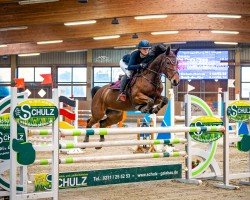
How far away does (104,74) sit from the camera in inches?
1065

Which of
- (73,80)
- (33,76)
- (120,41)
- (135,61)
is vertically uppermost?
(120,41)

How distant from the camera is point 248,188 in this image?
5.72 metres

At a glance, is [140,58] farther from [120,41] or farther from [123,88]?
[120,41]

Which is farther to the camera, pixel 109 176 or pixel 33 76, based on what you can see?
pixel 33 76

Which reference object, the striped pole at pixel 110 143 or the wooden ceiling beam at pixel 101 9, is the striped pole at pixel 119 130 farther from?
the wooden ceiling beam at pixel 101 9

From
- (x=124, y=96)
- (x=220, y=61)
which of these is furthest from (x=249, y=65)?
(x=124, y=96)

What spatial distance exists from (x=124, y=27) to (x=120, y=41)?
4.08 metres

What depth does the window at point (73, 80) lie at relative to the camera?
2725 centimetres

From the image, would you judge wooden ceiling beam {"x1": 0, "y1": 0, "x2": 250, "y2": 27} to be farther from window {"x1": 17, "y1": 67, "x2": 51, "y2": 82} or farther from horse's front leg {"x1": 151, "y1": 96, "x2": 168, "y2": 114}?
window {"x1": 17, "y1": 67, "x2": 51, "y2": 82}

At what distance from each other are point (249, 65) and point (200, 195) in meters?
22.5

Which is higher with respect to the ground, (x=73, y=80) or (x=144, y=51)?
(x=73, y=80)

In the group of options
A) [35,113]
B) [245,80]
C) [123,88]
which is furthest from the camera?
[245,80]

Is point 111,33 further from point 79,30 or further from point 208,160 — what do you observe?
point 208,160

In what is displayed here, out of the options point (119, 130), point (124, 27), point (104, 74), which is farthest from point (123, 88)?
point (104, 74)
